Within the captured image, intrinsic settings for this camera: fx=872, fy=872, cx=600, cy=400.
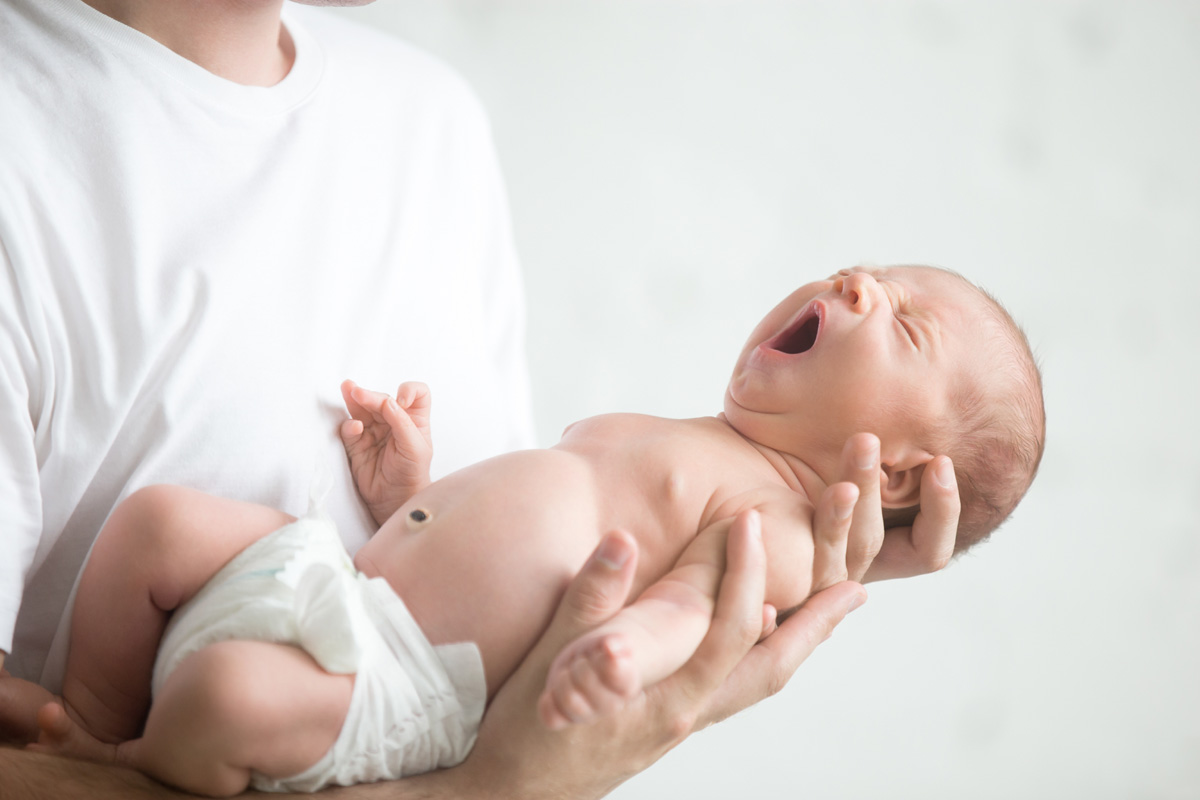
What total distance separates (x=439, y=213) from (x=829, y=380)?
740 mm

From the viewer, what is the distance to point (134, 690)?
1054 millimetres

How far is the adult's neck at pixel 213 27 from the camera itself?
1.20 m

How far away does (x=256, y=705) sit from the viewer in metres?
0.86

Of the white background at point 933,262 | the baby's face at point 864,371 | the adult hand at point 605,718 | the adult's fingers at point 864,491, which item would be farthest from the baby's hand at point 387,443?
the white background at point 933,262

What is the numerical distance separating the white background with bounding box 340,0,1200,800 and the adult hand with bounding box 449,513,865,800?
62.4 inches

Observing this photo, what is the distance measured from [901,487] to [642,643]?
1.86 ft

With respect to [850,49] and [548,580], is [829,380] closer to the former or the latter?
[548,580]

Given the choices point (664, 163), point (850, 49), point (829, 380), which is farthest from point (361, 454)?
point (850, 49)

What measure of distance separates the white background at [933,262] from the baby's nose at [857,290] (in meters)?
1.31

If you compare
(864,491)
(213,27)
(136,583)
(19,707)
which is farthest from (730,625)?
(213,27)

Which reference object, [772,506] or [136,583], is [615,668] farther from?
[136,583]

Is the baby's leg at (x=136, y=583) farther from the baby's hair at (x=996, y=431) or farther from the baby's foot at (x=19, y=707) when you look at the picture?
the baby's hair at (x=996, y=431)

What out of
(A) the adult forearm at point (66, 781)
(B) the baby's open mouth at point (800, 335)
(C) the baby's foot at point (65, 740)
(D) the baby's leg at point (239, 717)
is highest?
(B) the baby's open mouth at point (800, 335)

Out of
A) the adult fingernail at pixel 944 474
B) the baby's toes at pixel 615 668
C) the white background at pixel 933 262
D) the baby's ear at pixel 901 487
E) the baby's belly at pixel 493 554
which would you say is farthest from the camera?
the white background at pixel 933 262
